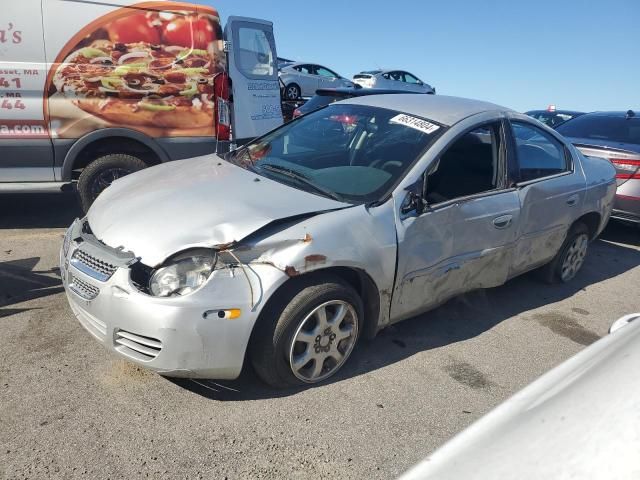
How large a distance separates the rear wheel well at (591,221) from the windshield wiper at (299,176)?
2.53 metres

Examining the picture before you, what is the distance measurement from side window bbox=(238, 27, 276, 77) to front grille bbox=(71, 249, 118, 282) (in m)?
4.05

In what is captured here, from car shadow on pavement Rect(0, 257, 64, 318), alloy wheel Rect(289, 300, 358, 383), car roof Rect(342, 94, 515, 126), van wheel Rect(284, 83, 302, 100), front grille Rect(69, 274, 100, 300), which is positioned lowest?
car shadow on pavement Rect(0, 257, 64, 318)

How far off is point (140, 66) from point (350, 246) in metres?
3.35

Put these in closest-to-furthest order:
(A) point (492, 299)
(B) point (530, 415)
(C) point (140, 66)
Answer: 1. (B) point (530, 415)
2. (A) point (492, 299)
3. (C) point (140, 66)

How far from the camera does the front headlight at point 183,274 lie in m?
2.29

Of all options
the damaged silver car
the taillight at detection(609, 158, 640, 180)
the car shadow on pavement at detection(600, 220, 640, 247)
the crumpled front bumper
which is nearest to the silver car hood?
the damaged silver car

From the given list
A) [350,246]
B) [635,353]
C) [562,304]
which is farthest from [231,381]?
[562,304]

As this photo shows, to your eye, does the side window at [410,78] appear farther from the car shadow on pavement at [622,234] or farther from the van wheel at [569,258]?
the van wheel at [569,258]

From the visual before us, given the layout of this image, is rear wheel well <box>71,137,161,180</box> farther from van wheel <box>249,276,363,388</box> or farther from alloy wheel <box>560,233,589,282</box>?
alloy wheel <box>560,233,589,282</box>

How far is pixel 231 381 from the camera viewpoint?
269 cm

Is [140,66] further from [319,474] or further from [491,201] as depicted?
[319,474]

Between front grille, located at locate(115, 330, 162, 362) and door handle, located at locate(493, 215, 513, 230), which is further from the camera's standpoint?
door handle, located at locate(493, 215, 513, 230)

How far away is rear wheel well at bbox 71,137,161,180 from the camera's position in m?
4.90

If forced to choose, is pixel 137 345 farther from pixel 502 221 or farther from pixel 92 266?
pixel 502 221
